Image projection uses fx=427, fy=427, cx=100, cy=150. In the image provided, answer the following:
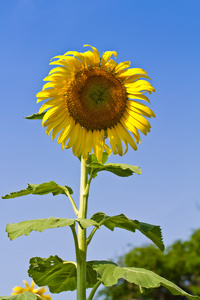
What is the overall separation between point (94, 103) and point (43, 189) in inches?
32.7

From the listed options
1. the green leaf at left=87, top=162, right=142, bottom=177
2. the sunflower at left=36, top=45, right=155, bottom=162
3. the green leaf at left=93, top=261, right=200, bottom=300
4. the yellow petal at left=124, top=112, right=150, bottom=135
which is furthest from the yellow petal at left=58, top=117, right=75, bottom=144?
the green leaf at left=93, top=261, right=200, bottom=300

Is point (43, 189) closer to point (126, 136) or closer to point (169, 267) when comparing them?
point (126, 136)

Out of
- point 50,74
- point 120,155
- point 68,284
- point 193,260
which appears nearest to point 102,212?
point 120,155

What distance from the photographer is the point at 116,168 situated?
3324 mm

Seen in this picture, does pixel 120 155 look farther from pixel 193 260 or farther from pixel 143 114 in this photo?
pixel 193 260

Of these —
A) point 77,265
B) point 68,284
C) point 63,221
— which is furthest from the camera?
point 68,284

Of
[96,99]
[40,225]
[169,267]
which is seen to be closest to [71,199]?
[40,225]

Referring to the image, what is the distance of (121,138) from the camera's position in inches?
141

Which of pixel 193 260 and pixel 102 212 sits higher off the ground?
pixel 193 260

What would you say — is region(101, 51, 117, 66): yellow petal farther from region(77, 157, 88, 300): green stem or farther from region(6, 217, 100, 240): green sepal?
region(6, 217, 100, 240): green sepal

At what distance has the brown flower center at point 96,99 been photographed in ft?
11.5

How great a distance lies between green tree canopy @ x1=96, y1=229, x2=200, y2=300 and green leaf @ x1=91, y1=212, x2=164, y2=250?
1506 cm

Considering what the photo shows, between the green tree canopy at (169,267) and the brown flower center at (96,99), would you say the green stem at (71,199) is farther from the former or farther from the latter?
the green tree canopy at (169,267)

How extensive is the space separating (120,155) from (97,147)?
21cm
